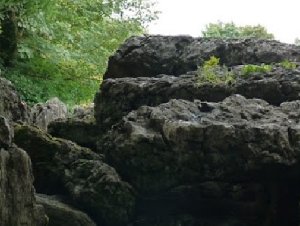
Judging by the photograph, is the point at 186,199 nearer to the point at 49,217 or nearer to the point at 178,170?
the point at 178,170

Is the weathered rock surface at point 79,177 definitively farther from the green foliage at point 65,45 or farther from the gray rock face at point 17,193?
the green foliage at point 65,45

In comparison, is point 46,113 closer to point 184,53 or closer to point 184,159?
point 184,53

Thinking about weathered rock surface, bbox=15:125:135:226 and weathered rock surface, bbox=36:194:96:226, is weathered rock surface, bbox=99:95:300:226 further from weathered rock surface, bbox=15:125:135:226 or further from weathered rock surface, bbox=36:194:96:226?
weathered rock surface, bbox=36:194:96:226

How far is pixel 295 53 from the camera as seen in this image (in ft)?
32.0

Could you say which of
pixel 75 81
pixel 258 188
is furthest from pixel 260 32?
pixel 258 188

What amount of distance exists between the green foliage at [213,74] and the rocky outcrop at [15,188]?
3.45m

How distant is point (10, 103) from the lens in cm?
877

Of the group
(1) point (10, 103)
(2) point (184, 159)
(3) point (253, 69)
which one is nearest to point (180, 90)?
(3) point (253, 69)

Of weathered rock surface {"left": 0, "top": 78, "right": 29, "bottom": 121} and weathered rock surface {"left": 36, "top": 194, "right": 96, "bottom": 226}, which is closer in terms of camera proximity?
weathered rock surface {"left": 36, "top": 194, "right": 96, "bottom": 226}

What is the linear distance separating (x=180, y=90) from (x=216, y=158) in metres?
1.84

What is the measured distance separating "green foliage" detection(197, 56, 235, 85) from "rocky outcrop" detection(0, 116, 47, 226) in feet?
11.3

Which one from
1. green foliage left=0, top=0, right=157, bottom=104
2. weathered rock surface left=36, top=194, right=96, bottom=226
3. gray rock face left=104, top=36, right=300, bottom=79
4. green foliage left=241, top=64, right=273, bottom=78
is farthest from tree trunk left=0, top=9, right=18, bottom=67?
weathered rock surface left=36, top=194, right=96, bottom=226

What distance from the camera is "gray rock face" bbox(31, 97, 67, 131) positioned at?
37.2ft

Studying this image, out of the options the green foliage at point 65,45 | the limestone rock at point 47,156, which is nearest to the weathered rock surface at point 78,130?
the limestone rock at point 47,156
